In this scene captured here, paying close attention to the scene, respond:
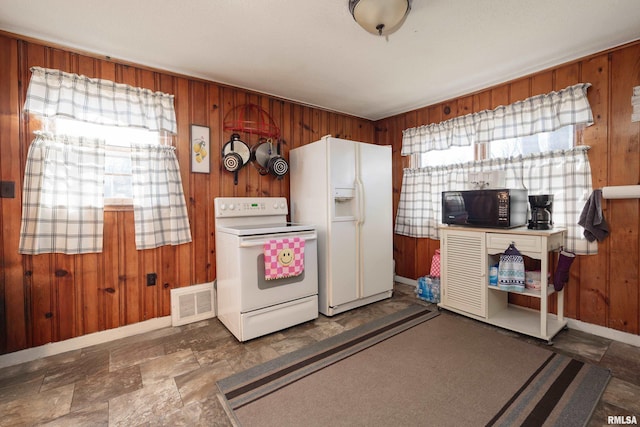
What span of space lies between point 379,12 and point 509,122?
2.00m

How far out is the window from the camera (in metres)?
2.33

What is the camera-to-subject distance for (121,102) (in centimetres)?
237

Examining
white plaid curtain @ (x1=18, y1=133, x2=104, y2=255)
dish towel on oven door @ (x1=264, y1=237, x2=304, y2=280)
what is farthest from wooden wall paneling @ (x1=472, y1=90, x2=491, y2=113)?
white plaid curtain @ (x1=18, y1=133, x2=104, y2=255)

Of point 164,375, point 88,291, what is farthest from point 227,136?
point 164,375

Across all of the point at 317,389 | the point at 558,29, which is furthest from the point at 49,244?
the point at 558,29

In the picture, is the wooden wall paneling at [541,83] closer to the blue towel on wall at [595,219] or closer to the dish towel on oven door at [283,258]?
the blue towel on wall at [595,219]

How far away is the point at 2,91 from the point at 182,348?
2258 millimetres

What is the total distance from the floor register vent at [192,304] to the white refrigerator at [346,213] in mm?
1096

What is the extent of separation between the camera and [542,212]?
7.92 feet

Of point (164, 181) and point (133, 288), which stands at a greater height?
point (164, 181)

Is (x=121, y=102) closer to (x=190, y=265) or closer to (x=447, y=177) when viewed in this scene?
(x=190, y=265)

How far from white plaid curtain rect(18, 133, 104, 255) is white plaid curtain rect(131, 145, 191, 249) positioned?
0.83ft

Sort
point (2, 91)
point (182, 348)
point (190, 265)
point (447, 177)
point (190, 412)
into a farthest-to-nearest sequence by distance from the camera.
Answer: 1. point (447, 177)
2. point (190, 265)
3. point (182, 348)
4. point (2, 91)
5. point (190, 412)

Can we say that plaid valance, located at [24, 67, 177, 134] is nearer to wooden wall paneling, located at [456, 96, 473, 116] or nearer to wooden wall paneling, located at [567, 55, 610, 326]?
wooden wall paneling, located at [456, 96, 473, 116]
